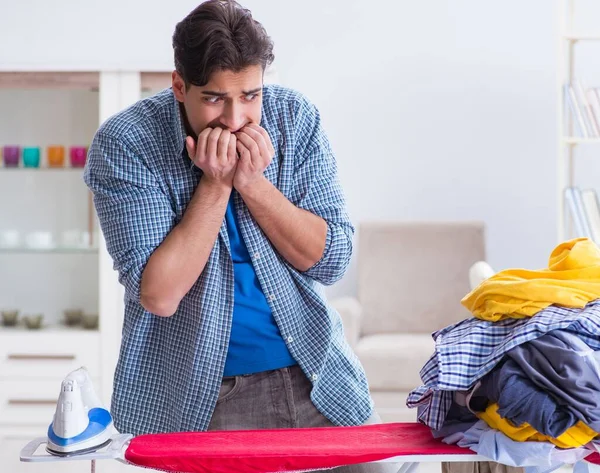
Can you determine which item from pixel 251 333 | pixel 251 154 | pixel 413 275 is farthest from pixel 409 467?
pixel 413 275

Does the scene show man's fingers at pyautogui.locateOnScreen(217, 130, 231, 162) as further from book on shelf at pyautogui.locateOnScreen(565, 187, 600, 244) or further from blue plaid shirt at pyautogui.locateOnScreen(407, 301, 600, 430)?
book on shelf at pyautogui.locateOnScreen(565, 187, 600, 244)

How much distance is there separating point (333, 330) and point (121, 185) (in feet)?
1.52

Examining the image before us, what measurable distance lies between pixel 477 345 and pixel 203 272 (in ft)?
1.61

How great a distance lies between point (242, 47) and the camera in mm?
1522

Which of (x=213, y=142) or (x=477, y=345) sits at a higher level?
(x=213, y=142)

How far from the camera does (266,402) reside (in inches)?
63.9

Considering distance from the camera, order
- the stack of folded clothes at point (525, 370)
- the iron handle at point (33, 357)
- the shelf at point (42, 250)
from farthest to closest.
A: 1. the shelf at point (42, 250)
2. the iron handle at point (33, 357)
3. the stack of folded clothes at point (525, 370)

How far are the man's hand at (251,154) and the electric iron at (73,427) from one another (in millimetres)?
428

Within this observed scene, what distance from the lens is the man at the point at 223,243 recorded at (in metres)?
1.57

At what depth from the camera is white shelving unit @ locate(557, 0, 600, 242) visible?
3.93 metres

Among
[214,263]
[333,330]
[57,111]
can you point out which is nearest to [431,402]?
[333,330]

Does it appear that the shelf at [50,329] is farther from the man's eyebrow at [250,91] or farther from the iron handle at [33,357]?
the man's eyebrow at [250,91]

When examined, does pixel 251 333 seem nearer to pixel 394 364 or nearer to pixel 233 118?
pixel 233 118

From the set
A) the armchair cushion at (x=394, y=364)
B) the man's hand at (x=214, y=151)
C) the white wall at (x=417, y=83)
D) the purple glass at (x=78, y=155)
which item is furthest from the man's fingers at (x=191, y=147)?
the white wall at (x=417, y=83)
